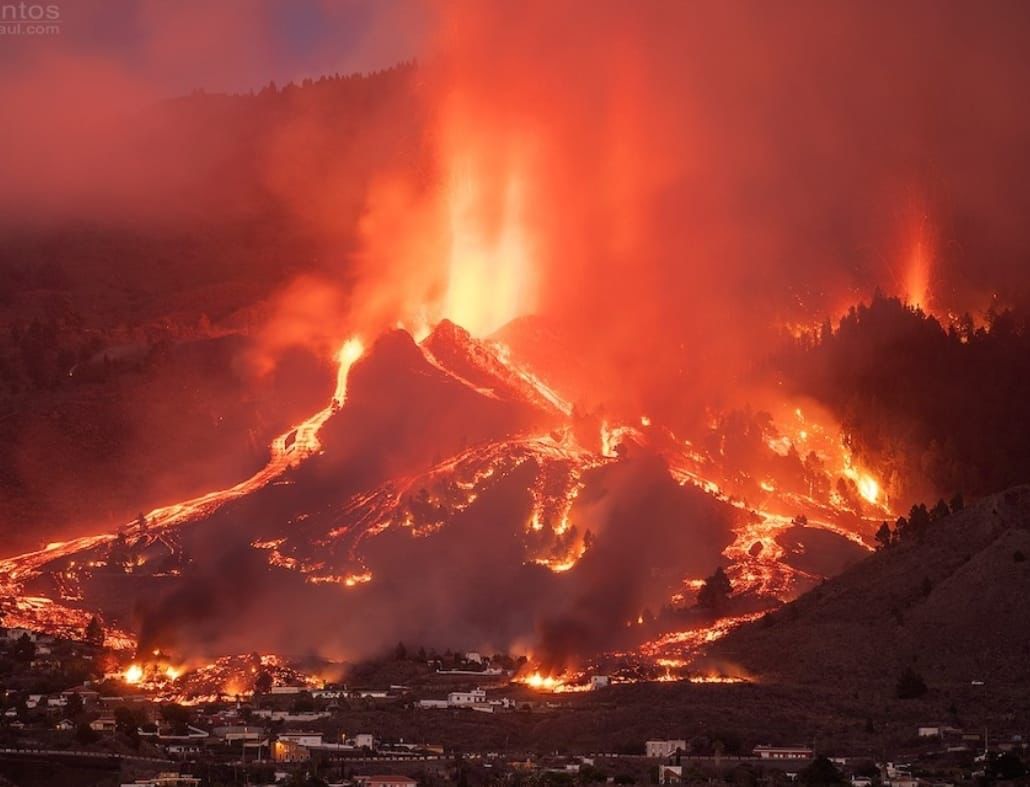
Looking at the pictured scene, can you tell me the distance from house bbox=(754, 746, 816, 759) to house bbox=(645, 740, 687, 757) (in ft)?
10.3

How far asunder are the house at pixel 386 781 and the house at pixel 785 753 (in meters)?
14.4

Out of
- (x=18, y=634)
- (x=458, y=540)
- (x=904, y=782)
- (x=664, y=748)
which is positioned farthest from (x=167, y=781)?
(x=458, y=540)

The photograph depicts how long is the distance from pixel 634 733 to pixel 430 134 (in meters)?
80.6

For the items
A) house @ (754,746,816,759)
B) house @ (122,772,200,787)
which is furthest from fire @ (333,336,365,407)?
house @ (122,772,200,787)

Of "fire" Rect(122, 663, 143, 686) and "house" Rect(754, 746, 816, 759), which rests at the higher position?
"fire" Rect(122, 663, 143, 686)

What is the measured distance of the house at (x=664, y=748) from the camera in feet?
290

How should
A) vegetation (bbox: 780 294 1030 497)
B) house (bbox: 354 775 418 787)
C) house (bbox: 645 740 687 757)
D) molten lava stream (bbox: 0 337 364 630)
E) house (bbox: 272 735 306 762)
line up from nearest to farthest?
house (bbox: 354 775 418 787), house (bbox: 272 735 306 762), house (bbox: 645 740 687 757), molten lava stream (bbox: 0 337 364 630), vegetation (bbox: 780 294 1030 497)

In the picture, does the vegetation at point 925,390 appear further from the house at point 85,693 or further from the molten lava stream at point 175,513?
the house at point 85,693

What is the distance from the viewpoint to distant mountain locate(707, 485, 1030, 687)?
321 ft

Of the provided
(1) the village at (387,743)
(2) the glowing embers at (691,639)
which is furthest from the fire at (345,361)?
(1) the village at (387,743)

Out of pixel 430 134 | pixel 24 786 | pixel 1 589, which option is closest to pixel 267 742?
pixel 24 786

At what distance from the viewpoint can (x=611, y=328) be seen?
14725 cm

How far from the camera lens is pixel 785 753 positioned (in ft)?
285

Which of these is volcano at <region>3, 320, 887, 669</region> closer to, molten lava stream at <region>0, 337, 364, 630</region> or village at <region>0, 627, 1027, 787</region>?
molten lava stream at <region>0, 337, 364, 630</region>
